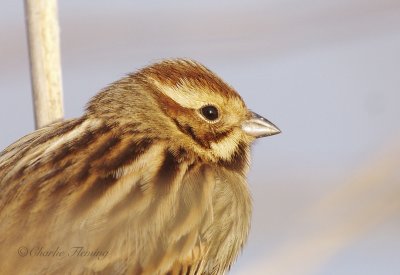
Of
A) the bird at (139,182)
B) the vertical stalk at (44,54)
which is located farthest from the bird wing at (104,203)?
the vertical stalk at (44,54)

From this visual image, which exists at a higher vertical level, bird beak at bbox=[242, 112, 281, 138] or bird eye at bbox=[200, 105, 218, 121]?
bird eye at bbox=[200, 105, 218, 121]

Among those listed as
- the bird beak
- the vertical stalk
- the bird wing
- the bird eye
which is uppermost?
the vertical stalk

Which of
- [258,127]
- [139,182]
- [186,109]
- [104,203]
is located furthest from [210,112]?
[104,203]

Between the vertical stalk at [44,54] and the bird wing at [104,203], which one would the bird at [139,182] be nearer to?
the bird wing at [104,203]

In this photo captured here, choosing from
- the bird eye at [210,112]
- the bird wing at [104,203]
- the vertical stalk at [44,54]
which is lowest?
the bird wing at [104,203]

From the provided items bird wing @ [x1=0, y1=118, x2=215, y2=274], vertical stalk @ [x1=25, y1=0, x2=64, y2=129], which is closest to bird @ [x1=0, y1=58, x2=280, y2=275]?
bird wing @ [x1=0, y1=118, x2=215, y2=274]

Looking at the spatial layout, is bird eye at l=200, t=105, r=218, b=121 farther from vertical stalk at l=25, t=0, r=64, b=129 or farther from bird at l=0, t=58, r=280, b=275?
vertical stalk at l=25, t=0, r=64, b=129

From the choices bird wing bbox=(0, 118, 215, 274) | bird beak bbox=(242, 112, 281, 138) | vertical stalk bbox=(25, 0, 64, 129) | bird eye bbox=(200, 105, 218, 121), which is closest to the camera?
bird wing bbox=(0, 118, 215, 274)

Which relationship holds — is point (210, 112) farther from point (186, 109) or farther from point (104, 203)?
point (104, 203)

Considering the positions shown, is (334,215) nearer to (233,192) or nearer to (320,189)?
(320,189)
